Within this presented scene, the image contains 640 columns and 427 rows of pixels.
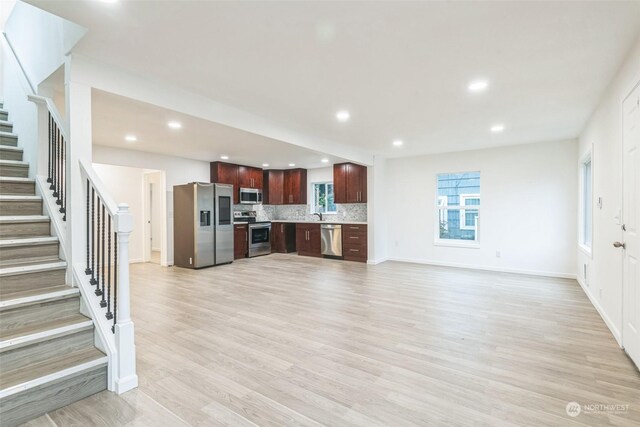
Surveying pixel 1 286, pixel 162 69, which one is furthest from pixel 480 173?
pixel 1 286

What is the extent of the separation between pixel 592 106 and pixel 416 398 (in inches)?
150

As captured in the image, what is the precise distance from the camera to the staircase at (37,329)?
5.80 ft

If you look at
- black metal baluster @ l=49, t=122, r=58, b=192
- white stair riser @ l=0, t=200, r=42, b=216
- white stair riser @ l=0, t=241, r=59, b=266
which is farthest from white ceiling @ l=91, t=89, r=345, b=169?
white stair riser @ l=0, t=241, r=59, b=266

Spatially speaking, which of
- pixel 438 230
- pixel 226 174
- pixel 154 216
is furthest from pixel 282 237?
pixel 438 230

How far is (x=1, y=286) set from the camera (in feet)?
7.12

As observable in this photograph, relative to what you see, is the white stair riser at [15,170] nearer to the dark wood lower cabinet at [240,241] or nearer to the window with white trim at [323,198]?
the dark wood lower cabinet at [240,241]

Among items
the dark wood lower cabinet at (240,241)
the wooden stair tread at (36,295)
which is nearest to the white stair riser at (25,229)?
the wooden stair tread at (36,295)

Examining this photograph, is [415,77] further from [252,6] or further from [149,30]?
[149,30]

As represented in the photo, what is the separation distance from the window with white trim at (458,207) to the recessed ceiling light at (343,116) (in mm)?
3359

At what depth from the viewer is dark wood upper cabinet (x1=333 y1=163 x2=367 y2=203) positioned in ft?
23.4

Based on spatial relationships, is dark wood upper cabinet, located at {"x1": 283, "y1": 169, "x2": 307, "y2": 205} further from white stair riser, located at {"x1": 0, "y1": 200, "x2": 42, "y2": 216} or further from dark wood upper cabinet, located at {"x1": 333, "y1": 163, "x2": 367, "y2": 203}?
white stair riser, located at {"x1": 0, "y1": 200, "x2": 42, "y2": 216}

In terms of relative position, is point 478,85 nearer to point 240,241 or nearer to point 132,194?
point 240,241

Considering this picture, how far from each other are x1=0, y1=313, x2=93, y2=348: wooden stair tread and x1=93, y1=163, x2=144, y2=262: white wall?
17.4 feet

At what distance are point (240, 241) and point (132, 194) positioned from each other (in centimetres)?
265
